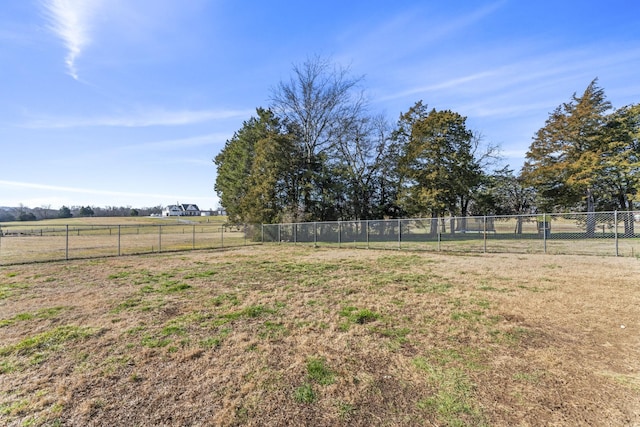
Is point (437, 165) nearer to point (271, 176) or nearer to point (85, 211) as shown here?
point (271, 176)

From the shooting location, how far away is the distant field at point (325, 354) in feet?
7.55

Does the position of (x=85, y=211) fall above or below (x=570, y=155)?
below

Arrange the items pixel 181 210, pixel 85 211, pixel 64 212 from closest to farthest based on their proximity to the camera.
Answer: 1. pixel 64 212
2. pixel 85 211
3. pixel 181 210

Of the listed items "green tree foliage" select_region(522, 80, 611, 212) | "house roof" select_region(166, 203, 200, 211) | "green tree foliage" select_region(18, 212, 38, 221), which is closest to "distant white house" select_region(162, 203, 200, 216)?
"house roof" select_region(166, 203, 200, 211)

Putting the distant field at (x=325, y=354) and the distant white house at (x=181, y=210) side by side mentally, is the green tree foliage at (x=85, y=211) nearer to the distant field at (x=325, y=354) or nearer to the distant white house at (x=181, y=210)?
the distant white house at (x=181, y=210)

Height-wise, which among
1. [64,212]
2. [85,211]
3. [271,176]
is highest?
[271,176]

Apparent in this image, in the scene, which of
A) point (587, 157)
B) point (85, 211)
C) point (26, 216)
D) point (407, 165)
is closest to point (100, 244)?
point (407, 165)

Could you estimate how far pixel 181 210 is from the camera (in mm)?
100000

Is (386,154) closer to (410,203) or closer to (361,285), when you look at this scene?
(410,203)

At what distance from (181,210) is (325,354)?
4222 inches

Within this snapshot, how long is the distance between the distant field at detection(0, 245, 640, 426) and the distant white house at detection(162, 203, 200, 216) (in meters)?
101

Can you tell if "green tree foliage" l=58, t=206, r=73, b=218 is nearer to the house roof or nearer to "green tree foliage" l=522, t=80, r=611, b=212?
the house roof

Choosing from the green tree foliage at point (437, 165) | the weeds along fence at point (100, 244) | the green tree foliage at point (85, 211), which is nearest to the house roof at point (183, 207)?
the green tree foliage at point (85, 211)

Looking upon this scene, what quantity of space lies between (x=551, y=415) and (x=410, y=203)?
2281 centimetres
